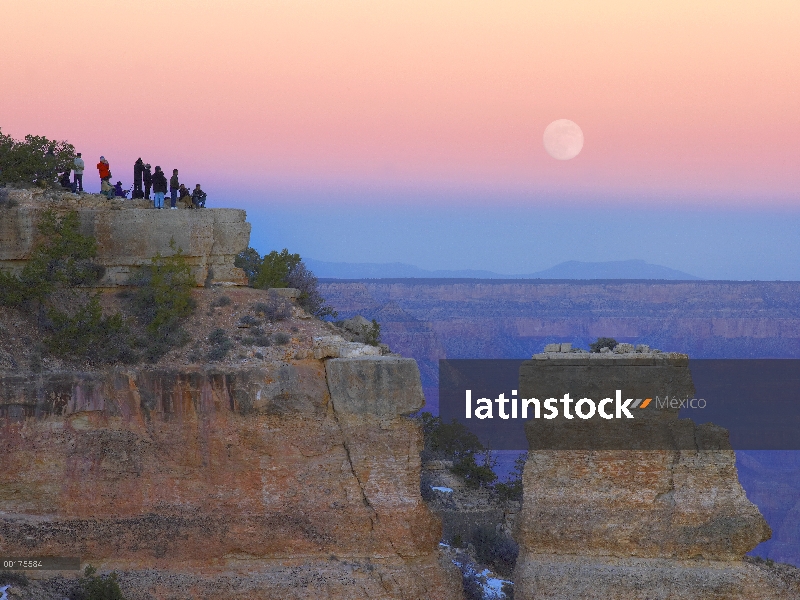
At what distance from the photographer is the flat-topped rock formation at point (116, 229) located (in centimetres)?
2716

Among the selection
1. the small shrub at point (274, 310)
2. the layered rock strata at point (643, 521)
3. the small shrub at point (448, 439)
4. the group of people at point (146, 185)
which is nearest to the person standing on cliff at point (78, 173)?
the group of people at point (146, 185)

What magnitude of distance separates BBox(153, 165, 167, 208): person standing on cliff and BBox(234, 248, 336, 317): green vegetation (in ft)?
10.9

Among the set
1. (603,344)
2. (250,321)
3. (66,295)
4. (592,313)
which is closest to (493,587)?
(603,344)

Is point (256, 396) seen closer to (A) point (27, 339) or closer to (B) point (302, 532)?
(B) point (302, 532)

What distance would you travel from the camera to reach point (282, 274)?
32469mm

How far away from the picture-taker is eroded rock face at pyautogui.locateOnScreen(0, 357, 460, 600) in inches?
990

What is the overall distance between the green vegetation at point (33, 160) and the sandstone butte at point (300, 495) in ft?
21.1

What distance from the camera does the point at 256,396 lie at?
25.3 meters

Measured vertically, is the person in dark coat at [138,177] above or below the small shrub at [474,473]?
above

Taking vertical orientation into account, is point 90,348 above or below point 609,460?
above

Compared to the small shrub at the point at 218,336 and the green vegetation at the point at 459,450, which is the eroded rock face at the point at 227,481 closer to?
the small shrub at the point at 218,336

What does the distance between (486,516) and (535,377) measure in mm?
12636

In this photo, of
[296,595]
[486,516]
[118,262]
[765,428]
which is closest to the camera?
[296,595]

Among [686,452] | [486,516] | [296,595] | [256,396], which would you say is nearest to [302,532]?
[296,595]
